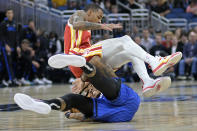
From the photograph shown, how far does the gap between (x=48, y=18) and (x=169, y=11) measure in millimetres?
5363

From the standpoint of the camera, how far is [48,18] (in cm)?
1692

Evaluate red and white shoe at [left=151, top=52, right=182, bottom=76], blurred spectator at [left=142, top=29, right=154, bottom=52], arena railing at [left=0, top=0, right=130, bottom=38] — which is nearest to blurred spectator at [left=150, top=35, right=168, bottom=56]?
blurred spectator at [left=142, top=29, right=154, bottom=52]

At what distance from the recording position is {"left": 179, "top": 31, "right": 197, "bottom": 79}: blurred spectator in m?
15.9

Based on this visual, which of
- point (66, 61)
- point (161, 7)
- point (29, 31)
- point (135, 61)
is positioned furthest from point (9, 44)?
point (66, 61)

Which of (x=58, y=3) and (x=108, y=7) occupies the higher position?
(x=58, y=3)

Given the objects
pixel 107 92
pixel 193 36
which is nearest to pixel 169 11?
pixel 193 36

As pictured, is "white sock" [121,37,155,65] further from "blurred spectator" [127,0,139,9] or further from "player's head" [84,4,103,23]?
"blurred spectator" [127,0,139,9]

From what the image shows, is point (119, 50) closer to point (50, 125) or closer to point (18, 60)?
point (50, 125)

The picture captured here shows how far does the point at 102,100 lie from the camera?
4.82 metres

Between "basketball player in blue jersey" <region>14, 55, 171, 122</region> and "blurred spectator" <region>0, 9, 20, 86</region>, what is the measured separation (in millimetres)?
8775

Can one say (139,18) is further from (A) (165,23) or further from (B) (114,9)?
(A) (165,23)

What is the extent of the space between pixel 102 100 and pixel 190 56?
11820mm

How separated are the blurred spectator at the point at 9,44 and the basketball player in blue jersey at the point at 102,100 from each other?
8775 millimetres

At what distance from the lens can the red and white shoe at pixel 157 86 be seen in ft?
16.2
